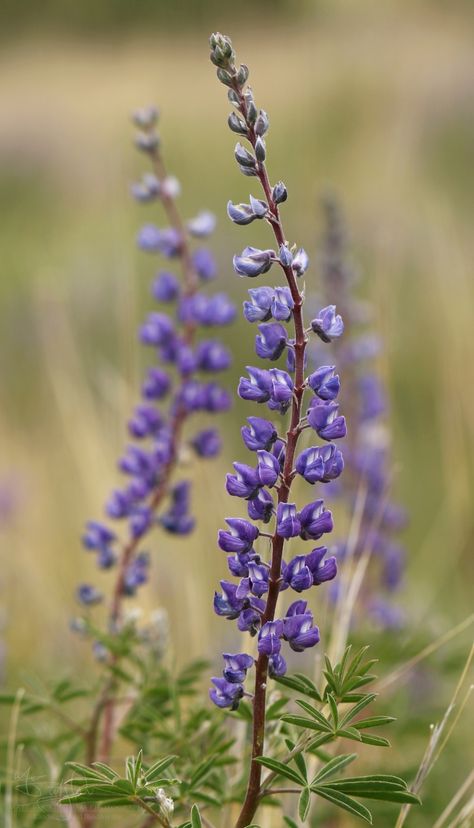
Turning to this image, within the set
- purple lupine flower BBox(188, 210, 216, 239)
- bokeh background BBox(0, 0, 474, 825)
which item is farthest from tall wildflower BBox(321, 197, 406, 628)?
purple lupine flower BBox(188, 210, 216, 239)

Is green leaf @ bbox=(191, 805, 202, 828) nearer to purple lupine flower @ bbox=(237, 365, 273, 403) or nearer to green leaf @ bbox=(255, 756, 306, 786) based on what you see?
green leaf @ bbox=(255, 756, 306, 786)

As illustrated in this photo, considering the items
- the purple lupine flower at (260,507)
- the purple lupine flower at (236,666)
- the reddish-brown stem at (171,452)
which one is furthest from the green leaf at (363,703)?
the reddish-brown stem at (171,452)

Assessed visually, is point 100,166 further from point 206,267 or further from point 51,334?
point 206,267

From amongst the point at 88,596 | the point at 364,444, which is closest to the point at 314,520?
the point at 88,596

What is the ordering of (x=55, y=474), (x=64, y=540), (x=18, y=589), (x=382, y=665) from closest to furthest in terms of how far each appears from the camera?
1. (x=382, y=665)
2. (x=18, y=589)
3. (x=64, y=540)
4. (x=55, y=474)

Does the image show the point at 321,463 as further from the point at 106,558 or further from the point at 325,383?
the point at 106,558

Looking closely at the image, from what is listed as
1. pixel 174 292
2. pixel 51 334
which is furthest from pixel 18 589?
pixel 174 292

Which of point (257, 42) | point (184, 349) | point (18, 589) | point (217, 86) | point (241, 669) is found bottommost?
point (18, 589)
